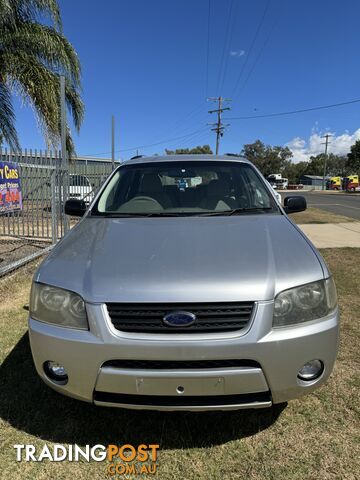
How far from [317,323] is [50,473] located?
5.38 ft

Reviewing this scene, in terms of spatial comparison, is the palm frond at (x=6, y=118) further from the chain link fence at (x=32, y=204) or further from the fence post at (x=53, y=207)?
the fence post at (x=53, y=207)

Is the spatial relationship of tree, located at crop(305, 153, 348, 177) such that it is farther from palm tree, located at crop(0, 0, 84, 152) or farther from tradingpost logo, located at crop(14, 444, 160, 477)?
tradingpost logo, located at crop(14, 444, 160, 477)

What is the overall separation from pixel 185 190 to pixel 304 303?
6.08 ft

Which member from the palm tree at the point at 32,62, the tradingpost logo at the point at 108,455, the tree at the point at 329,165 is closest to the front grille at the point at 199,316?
the tradingpost logo at the point at 108,455

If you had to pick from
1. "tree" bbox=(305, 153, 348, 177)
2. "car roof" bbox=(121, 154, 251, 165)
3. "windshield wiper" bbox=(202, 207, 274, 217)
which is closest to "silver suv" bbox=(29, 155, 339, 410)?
"windshield wiper" bbox=(202, 207, 274, 217)

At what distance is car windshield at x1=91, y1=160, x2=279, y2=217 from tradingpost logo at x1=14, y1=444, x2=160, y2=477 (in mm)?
1703

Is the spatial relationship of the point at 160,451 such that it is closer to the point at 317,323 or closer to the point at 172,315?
the point at 172,315

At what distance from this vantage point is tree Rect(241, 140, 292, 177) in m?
101

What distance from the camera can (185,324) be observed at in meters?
2.08

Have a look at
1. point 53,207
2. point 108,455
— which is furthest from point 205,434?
point 53,207

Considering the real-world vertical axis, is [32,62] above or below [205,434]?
above

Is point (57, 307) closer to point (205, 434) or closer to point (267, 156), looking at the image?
point (205, 434)

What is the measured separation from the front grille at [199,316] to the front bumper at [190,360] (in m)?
0.04

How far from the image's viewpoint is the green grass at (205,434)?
2.24 m
